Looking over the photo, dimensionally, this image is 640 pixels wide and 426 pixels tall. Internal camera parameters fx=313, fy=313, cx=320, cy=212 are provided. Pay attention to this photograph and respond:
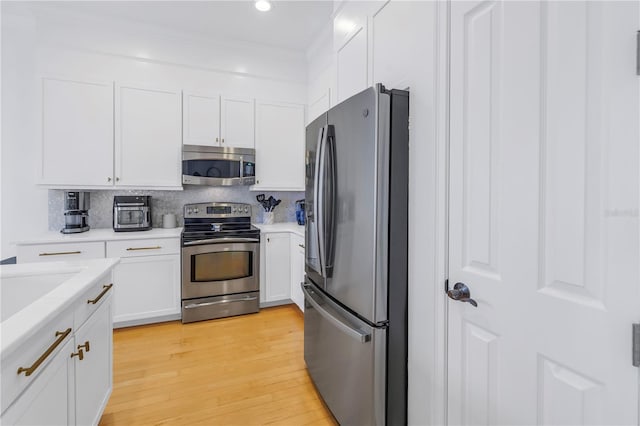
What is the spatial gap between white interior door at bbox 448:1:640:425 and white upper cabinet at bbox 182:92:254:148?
2641mm

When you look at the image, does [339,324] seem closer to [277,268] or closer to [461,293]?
[461,293]

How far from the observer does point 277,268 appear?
3.44 metres

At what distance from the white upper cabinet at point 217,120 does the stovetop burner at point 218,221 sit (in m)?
0.68

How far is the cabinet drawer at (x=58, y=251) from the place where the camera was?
255cm

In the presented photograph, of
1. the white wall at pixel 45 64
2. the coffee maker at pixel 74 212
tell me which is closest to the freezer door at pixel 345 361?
the coffee maker at pixel 74 212

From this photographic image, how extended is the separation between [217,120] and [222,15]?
3.21 feet

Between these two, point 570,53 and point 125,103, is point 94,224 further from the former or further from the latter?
point 570,53

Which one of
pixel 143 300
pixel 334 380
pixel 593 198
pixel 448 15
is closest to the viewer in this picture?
pixel 593 198

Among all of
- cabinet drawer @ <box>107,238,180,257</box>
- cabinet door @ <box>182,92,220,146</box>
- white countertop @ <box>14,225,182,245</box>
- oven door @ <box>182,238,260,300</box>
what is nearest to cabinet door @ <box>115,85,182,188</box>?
cabinet door @ <box>182,92,220,146</box>

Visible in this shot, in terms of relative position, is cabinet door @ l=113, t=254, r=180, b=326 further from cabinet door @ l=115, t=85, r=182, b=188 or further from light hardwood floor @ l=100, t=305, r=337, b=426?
cabinet door @ l=115, t=85, r=182, b=188

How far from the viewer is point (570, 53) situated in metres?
0.84

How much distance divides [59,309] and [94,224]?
8.64ft

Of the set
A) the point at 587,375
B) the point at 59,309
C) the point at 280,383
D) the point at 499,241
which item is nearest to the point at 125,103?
the point at 59,309

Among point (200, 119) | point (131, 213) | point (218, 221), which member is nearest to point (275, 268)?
point (218, 221)
